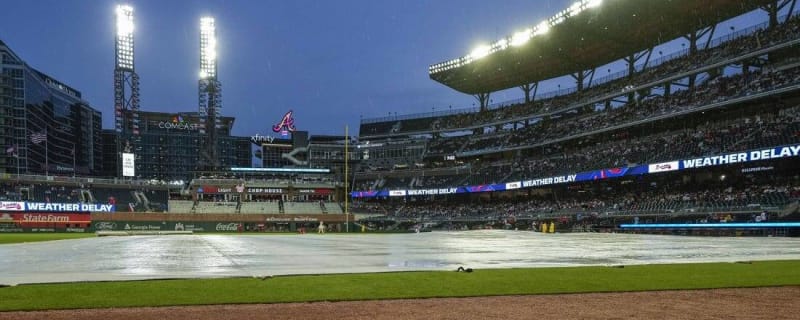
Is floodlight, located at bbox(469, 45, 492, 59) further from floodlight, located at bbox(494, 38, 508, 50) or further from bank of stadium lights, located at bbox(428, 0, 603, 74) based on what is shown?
floodlight, located at bbox(494, 38, 508, 50)

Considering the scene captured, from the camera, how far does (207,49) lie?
90500mm

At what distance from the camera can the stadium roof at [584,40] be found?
53.8m

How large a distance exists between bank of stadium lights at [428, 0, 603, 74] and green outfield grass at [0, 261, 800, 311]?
4847 cm

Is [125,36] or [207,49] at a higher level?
[125,36]

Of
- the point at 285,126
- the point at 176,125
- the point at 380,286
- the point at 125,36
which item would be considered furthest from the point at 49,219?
the point at 176,125

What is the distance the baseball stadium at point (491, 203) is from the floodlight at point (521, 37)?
1.03 ft

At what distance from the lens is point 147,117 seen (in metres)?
155

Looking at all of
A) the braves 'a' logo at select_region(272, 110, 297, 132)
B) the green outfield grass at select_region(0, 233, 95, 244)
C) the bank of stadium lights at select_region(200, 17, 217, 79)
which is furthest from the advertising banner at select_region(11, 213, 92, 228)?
the braves 'a' logo at select_region(272, 110, 297, 132)

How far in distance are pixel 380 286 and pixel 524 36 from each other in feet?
201

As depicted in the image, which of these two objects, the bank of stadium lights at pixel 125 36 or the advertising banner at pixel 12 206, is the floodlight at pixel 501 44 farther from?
the advertising banner at pixel 12 206

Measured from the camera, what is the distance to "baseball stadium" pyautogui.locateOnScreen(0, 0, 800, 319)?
352 inches

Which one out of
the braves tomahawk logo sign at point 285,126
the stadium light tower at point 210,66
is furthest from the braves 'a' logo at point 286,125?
the stadium light tower at point 210,66

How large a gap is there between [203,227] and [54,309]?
68.9m

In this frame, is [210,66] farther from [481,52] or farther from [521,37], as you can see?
[521,37]
